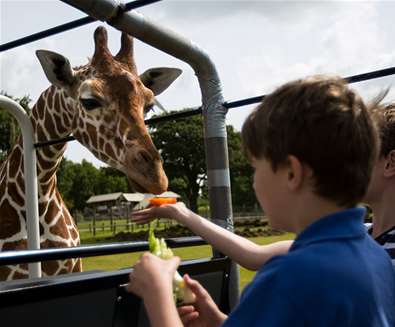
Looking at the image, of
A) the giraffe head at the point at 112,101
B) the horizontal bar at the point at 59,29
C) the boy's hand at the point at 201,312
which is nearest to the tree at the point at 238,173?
the giraffe head at the point at 112,101

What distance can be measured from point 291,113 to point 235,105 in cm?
107

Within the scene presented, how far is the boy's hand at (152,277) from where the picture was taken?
0.84m

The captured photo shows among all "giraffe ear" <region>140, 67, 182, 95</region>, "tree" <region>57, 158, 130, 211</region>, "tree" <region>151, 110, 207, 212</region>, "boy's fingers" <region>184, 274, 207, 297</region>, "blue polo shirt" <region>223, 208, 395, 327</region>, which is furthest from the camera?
"tree" <region>57, 158, 130, 211</region>

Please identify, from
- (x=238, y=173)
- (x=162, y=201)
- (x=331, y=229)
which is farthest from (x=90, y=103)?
(x=238, y=173)

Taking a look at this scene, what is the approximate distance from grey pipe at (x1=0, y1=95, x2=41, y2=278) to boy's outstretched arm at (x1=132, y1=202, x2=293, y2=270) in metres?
1.36

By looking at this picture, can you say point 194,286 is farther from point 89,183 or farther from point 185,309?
point 89,183

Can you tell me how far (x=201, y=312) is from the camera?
103cm

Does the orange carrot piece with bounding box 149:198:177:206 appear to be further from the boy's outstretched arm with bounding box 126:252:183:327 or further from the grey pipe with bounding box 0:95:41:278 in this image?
the grey pipe with bounding box 0:95:41:278

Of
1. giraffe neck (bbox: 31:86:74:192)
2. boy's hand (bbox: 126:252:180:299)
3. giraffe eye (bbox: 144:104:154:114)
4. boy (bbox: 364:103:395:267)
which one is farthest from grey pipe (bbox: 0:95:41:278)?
boy's hand (bbox: 126:252:180:299)

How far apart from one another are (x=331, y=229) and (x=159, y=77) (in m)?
2.35

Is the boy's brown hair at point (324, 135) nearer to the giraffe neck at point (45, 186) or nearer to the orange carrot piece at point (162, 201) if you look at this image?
the orange carrot piece at point (162, 201)

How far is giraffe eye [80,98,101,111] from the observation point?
274 centimetres

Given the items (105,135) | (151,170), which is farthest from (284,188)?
(105,135)

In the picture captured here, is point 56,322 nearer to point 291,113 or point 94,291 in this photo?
point 94,291
